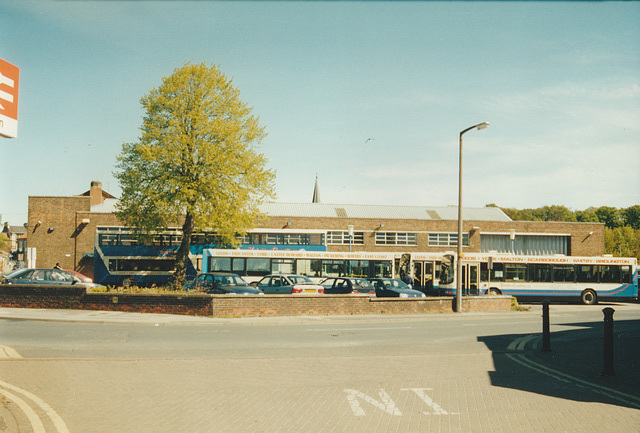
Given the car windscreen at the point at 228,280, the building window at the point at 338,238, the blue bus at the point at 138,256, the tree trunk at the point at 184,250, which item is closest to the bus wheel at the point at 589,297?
the blue bus at the point at 138,256

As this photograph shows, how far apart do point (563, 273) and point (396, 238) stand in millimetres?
19189

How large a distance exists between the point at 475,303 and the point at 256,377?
58.4 feet

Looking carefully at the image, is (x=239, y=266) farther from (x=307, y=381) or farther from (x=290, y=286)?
(x=307, y=381)

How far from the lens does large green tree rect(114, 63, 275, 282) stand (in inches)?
1188

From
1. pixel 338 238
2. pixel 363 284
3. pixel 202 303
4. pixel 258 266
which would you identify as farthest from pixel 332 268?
pixel 338 238

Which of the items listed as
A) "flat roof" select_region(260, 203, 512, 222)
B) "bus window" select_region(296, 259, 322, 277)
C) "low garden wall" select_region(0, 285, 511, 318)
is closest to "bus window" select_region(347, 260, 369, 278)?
"bus window" select_region(296, 259, 322, 277)

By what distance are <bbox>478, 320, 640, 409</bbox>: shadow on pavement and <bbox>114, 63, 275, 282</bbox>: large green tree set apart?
1904cm

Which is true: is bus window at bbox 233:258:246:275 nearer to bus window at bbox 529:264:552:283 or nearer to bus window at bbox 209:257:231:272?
bus window at bbox 209:257:231:272

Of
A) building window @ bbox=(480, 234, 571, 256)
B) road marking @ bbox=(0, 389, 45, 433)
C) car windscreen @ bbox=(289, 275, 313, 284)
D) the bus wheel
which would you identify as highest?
building window @ bbox=(480, 234, 571, 256)

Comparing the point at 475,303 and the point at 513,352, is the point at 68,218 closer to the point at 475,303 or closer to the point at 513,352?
the point at 475,303

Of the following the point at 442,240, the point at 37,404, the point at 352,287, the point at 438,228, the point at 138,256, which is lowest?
the point at 37,404

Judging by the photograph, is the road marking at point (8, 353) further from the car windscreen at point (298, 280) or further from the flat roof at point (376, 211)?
the flat roof at point (376, 211)

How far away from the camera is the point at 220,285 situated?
23.8 meters

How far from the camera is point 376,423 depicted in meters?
6.73
